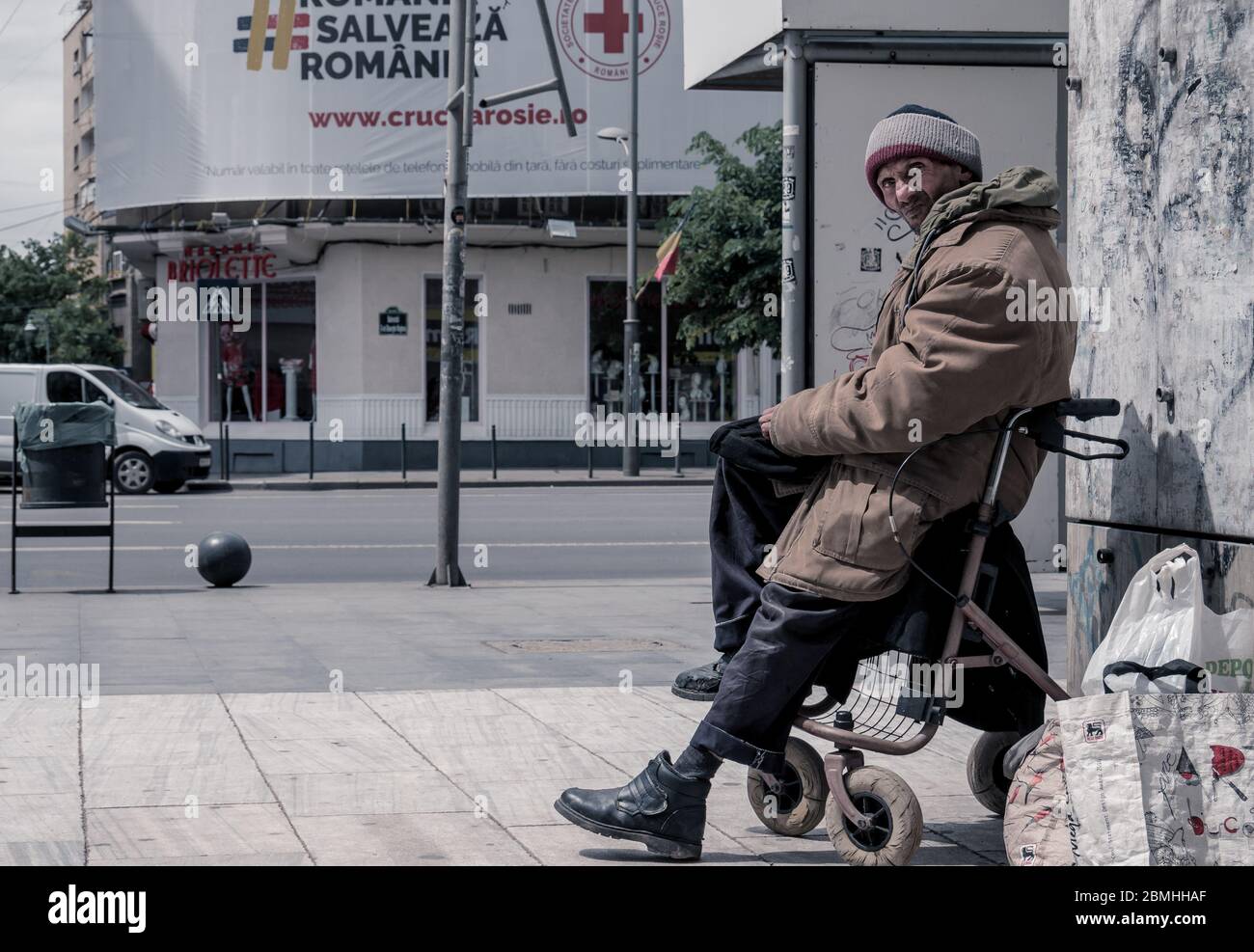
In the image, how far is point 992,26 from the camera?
7844mm

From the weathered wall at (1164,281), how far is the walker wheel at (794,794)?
0.85 metres

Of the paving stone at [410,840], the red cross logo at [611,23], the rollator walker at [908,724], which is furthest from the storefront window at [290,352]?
the rollator walker at [908,724]

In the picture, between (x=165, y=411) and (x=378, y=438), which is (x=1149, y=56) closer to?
(x=165, y=411)

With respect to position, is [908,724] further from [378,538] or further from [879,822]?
[378,538]

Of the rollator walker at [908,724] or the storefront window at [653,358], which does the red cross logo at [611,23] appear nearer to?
the storefront window at [653,358]

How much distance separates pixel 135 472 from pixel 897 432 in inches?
826

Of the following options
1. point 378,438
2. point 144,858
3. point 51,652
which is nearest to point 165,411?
point 378,438

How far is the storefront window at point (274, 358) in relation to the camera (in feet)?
104

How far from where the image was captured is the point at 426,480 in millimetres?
27031

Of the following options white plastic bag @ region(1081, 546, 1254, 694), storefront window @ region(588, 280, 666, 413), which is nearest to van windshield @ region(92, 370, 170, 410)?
storefront window @ region(588, 280, 666, 413)

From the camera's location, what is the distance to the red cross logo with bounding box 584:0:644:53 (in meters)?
30.6

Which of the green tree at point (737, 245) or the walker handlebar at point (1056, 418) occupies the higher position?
the green tree at point (737, 245)
